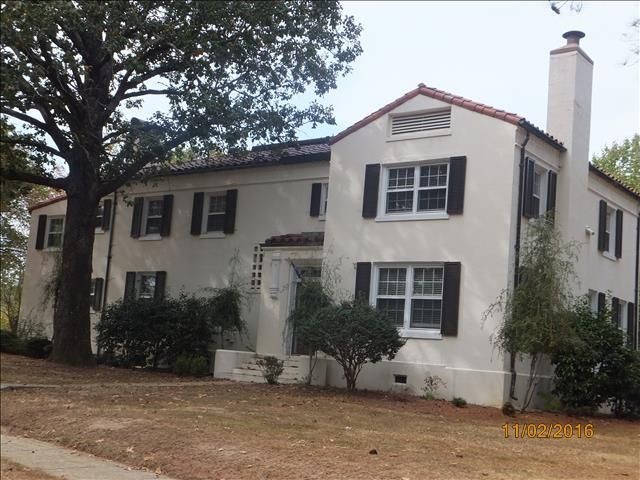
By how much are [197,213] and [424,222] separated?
8.41 m

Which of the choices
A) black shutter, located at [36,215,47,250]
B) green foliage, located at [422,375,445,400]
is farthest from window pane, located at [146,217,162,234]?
green foliage, located at [422,375,445,400]

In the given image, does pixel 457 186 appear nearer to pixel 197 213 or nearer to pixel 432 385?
pixel 432 385

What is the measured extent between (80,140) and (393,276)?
24.8ft

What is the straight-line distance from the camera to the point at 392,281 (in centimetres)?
1692

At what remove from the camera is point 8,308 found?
3278 cm

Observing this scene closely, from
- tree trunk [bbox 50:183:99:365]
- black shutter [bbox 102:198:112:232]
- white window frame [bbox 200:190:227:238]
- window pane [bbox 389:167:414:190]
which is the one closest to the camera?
window pane [bbox 389:167:414:190]

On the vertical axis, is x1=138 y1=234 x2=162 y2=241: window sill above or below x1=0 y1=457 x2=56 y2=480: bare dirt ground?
above

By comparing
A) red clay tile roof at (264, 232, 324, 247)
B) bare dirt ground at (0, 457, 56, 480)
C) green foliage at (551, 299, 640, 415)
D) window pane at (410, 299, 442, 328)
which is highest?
red clay tile roof at (264, 232, 324, 247)

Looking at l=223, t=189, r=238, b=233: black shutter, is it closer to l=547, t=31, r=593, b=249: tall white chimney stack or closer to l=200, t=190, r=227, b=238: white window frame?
l=200, t=190, r=227, b=238: white window frame

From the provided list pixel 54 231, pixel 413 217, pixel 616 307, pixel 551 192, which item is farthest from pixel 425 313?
pixel 54 231

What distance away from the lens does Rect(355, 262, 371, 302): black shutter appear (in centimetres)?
1697

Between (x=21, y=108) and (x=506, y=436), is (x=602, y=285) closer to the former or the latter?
(x=506, y=436)

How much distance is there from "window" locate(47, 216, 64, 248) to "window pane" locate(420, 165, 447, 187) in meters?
15.0

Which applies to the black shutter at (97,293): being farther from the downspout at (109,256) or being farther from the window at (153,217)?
the window at (153,217)
